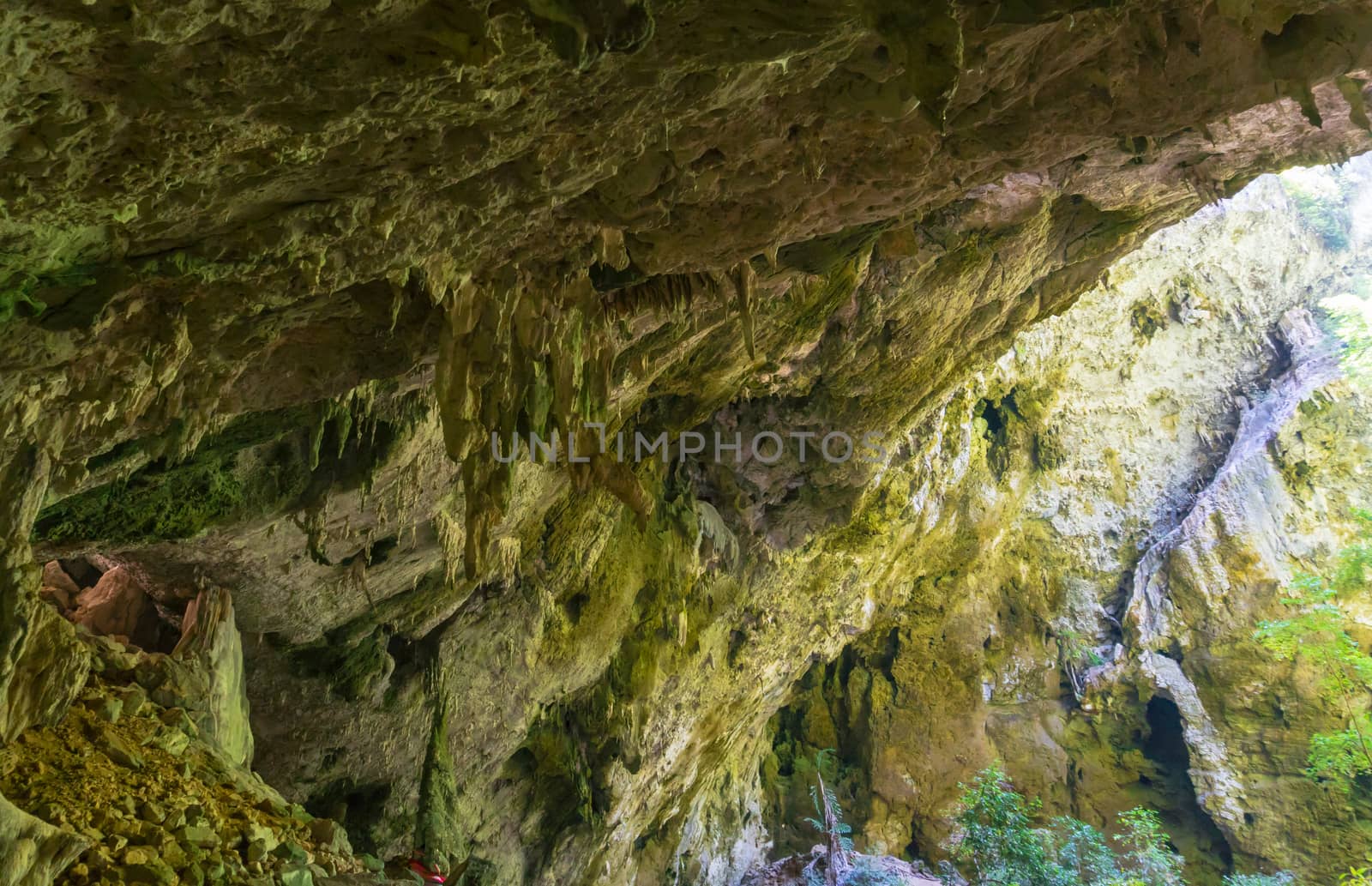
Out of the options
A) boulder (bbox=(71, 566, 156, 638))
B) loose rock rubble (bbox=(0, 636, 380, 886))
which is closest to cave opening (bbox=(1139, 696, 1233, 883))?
loose rock rubble (bbox=(0, 636, 380, 886))

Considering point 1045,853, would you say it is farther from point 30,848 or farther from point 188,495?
point 30,848

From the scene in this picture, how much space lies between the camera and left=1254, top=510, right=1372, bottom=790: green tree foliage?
491 inches

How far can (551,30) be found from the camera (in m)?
1.80

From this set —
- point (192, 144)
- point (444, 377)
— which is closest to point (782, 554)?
point (444, 377)

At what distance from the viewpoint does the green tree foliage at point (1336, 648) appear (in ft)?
40.9

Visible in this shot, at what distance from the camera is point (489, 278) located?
333 cm

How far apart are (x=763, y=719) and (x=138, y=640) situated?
10.6 metres

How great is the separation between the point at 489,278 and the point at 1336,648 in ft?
48.1

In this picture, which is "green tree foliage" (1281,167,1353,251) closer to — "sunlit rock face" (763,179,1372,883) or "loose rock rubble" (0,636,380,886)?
"sunlit rock face" (763,179,1372,883)

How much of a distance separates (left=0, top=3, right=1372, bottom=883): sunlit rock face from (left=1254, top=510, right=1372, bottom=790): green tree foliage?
8617mm

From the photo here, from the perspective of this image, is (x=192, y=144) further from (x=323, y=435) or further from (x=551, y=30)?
(x=323, y=435)

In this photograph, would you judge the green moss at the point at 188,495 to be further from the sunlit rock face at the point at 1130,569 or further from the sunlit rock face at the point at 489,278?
the sunlit rock face at the point at 1130,569

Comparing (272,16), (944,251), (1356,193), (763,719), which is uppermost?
(1356,193)

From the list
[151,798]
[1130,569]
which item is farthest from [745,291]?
[1130,569]
